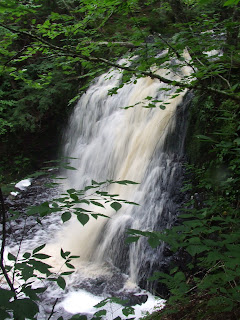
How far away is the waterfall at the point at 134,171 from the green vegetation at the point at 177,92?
0.40m

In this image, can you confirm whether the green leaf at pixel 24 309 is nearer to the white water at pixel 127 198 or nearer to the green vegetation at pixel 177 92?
the green vegetation at pixel 177 92

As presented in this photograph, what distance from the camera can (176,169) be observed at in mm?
5223

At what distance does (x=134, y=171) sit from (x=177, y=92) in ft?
11.2

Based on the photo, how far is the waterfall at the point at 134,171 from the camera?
16.0ft

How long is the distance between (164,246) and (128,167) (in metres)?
2.42

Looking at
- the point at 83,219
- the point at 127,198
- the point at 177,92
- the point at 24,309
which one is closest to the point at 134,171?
the point at 127,198

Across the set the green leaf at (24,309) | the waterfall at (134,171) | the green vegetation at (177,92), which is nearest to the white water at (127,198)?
the waterfall at (134,171)

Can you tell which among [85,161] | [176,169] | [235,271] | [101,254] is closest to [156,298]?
[101,254]

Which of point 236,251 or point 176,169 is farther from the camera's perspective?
point 176,169

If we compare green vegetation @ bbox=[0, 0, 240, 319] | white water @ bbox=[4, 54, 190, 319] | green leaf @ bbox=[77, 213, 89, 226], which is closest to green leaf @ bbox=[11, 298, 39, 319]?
green vegetation @ bbox=[0, 0, 240, 319]

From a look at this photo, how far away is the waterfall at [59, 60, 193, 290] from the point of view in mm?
4887

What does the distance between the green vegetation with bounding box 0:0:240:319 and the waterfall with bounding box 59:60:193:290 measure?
1.32 ft

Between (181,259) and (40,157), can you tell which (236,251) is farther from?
(40,157)

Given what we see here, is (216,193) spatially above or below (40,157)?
above
